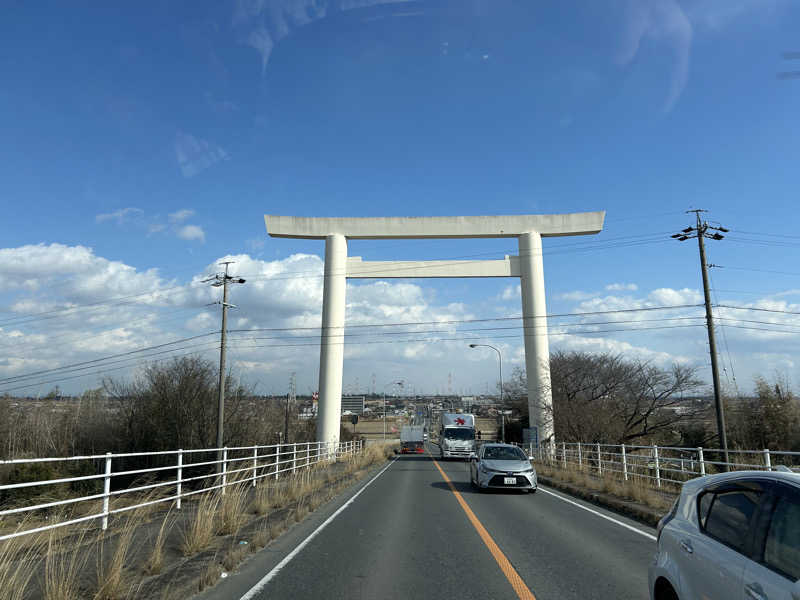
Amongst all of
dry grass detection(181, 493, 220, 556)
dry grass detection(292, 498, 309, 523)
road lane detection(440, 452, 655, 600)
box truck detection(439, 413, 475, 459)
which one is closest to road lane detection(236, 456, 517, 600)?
road lane detection(440, 452, 655, 600)

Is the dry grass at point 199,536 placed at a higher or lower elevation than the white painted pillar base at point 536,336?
lower

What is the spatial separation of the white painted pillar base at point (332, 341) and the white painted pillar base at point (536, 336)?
11592 mm

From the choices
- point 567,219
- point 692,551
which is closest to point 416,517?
point 692,551

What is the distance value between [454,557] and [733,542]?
505 cm

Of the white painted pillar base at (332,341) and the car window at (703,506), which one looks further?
the white painted pillar base at (332,341)

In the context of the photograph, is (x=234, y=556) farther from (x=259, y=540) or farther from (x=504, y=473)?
(x=504, y=473)

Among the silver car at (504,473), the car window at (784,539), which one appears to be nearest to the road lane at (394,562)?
the car window at (784,539)

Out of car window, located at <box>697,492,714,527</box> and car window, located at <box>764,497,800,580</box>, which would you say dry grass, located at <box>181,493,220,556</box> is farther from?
car window, located at <box>764,497,800,580</box>

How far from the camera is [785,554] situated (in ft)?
9.27

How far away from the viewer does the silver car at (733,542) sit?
2.82 meters

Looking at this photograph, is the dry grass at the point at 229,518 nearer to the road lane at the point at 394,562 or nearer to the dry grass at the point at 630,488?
the road lane at the point at 394,562

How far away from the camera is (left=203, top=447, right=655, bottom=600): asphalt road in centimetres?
600

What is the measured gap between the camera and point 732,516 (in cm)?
342

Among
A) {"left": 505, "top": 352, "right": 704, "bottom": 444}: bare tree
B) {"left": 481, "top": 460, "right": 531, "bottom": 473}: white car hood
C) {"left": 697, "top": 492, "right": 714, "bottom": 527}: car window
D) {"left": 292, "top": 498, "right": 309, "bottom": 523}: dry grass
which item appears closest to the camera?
{"left": 697, "top": 492, "right": 714, "bottom": 527}: car window
